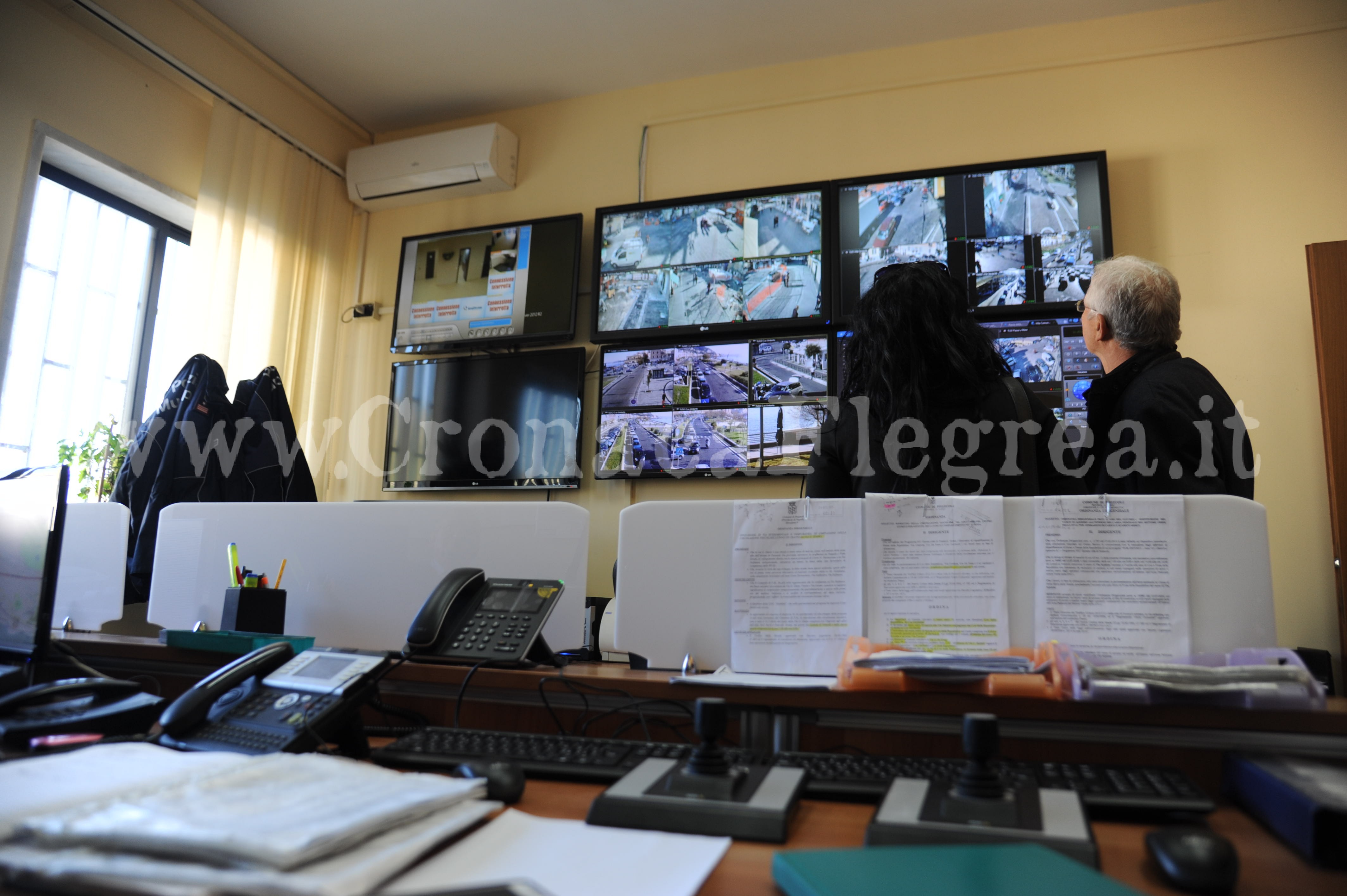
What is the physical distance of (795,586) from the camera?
1.25m

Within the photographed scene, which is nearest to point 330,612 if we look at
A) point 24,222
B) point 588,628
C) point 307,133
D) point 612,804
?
point 612,804

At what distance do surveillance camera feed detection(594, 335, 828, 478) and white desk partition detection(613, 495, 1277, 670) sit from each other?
198 cm

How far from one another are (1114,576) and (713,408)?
232 centimetres

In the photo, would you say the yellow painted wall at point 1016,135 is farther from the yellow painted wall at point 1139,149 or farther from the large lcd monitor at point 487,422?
the large lcd monitor at point 487,422

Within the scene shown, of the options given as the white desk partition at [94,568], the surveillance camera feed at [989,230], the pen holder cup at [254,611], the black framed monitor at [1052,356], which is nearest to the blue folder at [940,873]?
the pen holder cup at [254,611]

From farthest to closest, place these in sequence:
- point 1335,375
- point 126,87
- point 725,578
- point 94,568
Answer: point 126,87 < point 1335,375 < point 94,568 < point 725,578

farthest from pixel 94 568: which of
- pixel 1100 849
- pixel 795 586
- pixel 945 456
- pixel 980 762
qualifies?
pixel 1100 849

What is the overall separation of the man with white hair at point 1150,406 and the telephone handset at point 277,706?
1341 mm

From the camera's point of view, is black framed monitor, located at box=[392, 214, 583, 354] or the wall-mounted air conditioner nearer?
black framed monitor, located at box=[392, 214, 583, 354]

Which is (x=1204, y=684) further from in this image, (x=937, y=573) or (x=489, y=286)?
(x=489, y=286)

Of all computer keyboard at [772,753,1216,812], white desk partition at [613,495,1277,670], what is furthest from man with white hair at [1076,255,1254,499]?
computer keyboard at [772,753,1216,812]

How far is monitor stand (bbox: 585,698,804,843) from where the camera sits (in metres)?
0.75

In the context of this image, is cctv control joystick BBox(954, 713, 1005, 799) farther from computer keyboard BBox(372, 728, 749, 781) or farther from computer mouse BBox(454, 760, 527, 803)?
computer mouse BBox(454, 760, 527, 803)

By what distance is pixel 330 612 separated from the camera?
5.37ft
